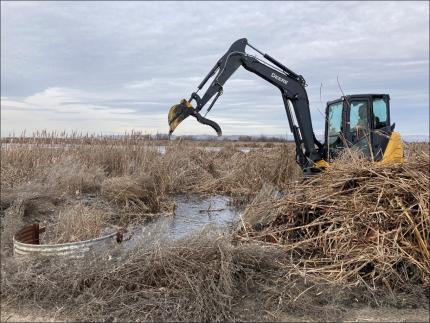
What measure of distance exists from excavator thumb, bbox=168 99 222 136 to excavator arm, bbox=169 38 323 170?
0.03 metres

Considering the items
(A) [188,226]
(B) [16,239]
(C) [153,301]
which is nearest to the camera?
(C) [153,301]

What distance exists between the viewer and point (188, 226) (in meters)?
9.37

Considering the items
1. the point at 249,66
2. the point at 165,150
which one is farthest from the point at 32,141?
the point at 249,66

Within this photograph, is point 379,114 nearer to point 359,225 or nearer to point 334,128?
point 334,128

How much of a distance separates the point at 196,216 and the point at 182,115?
8.11 ft

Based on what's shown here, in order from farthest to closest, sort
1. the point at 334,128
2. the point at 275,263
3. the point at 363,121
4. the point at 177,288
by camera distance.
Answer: the point at 334,128, the point at 363,121, the point at 275,263, the point at 177,288

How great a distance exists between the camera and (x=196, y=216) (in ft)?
35.3

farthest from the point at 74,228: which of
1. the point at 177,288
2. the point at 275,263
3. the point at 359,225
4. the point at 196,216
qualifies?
the point at 196,216

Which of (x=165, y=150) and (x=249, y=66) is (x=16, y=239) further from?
(x=165, y=150)

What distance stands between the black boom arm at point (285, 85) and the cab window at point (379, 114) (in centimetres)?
176

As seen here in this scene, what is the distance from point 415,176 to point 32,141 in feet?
41.3

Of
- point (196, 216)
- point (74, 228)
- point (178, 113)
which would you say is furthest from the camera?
point (196, 216)

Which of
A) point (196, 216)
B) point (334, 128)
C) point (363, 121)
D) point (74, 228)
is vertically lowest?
point (196, 216)

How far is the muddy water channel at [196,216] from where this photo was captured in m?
8.41
